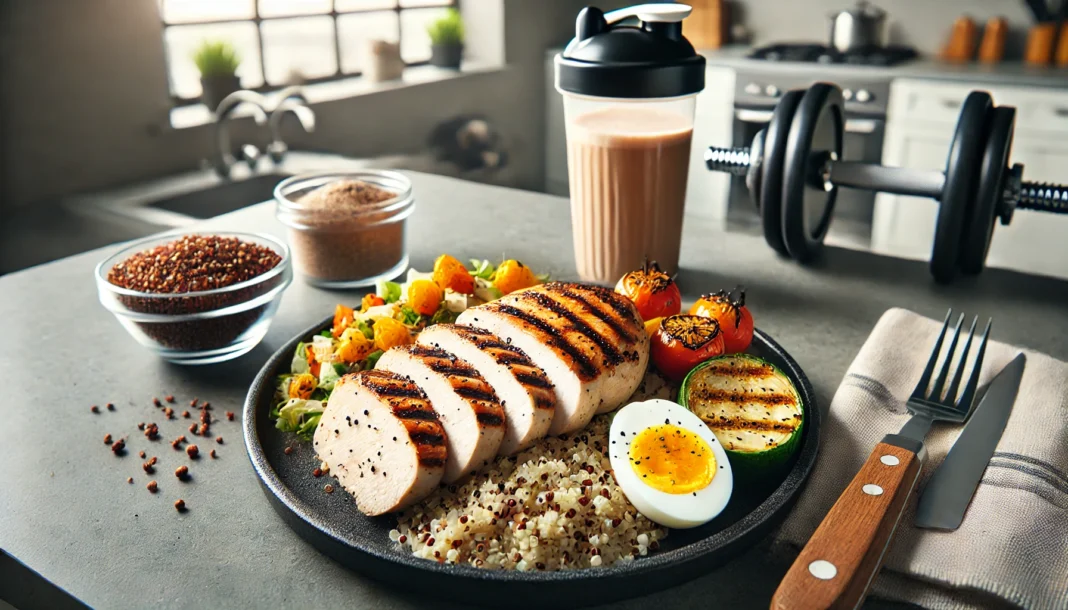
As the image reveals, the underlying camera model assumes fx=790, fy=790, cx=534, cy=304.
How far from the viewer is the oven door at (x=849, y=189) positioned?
406 centimetres

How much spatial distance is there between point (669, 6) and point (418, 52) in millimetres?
3991

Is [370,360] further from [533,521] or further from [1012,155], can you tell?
[1012,155]

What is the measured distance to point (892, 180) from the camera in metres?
1.59

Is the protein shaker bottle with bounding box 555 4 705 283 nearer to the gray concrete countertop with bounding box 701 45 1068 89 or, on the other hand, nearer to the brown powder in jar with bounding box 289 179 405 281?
the brown powder in jar with bounding box 289 179 405 281

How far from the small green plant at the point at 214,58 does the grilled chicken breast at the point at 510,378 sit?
2833 mm

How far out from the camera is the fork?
0.73 m

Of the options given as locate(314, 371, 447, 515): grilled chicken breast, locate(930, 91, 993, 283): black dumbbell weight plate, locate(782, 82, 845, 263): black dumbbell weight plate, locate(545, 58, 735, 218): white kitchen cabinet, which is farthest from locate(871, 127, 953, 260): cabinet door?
locate(314, 371, 447, 515): grilled chicken breast

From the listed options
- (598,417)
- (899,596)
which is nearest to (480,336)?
(598,417)

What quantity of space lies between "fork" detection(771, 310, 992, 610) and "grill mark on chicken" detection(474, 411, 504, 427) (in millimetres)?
399

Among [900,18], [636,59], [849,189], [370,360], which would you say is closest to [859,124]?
[849,189]

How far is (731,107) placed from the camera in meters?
4.49

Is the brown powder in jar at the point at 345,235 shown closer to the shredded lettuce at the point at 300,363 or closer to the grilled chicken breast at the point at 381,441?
the shredded lettuce at the point at 300,363

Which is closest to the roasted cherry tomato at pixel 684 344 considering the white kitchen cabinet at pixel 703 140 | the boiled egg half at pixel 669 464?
the boiled egg half at pixel 669 464

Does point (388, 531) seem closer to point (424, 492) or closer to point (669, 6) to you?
point (424, 492)
